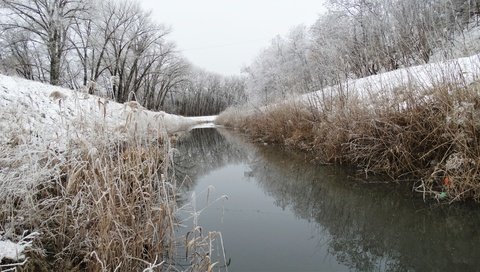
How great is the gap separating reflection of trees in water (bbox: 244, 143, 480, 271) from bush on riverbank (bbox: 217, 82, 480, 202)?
0.44 m

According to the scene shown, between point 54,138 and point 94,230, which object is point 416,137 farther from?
point 54,138

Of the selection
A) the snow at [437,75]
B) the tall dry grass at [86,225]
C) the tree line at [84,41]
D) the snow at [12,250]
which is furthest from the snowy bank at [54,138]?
the tree line at [84,41]

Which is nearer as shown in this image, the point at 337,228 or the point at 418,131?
the point at 337,228

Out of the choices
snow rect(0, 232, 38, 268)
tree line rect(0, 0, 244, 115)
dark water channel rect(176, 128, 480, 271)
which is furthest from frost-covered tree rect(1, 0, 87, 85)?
snow rect(0, 232, 38, 268)

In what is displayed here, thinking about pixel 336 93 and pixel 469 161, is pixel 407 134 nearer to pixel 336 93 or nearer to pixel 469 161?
pixel 469 161

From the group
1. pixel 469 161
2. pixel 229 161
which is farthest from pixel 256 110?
pixel 469 161

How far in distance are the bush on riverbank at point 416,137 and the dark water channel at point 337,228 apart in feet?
1.33

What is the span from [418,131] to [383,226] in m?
1.73

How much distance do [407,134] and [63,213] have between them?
422 centimetres

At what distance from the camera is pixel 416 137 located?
4.25m

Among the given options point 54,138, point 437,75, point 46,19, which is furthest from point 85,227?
point 46,19

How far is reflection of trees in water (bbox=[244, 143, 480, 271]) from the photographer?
242cm

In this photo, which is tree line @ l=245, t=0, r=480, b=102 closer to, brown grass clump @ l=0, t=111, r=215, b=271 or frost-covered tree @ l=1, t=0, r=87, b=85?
brown grass clump @ l=0, t=111, r=215, b=271

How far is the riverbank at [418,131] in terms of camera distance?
3412 mm
